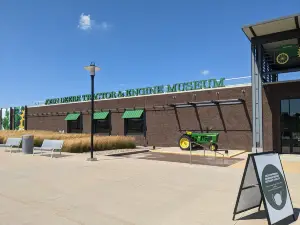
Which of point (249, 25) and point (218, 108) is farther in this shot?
point (218, 108)

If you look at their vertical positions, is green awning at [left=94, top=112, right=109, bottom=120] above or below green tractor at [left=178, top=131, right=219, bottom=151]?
above

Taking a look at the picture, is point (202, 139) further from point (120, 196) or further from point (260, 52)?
point (120, 196)

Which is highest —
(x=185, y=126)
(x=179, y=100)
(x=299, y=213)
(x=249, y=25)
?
(x=249, y=25)

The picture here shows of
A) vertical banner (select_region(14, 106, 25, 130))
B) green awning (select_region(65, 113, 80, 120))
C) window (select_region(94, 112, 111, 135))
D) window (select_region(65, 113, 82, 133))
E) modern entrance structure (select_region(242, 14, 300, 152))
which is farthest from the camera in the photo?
vertical banner (select_region(14, 106, 25, 130))

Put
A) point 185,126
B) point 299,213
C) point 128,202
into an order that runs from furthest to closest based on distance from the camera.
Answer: point 185,126 → point 128,202 → point 299,213

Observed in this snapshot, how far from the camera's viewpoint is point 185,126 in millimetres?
24641

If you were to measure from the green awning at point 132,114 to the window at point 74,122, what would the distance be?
26.0ft

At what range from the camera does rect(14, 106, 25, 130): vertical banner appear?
44.2 metres

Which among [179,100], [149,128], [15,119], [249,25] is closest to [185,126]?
[179,100]

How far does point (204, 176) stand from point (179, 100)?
1591 centimetres

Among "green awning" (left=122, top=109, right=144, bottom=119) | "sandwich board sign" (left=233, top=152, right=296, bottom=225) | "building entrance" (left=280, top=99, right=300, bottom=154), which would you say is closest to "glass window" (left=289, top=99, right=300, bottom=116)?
"building entrance" (left=280, top=99, right=300, bottom=154)

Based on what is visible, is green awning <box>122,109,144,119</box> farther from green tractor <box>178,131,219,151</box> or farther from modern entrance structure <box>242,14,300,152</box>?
modern entrance structure <box>242,14,300,152</box>

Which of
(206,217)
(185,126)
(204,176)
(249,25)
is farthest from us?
(185,126)

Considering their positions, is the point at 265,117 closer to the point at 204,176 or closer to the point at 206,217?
the point at 204,176
